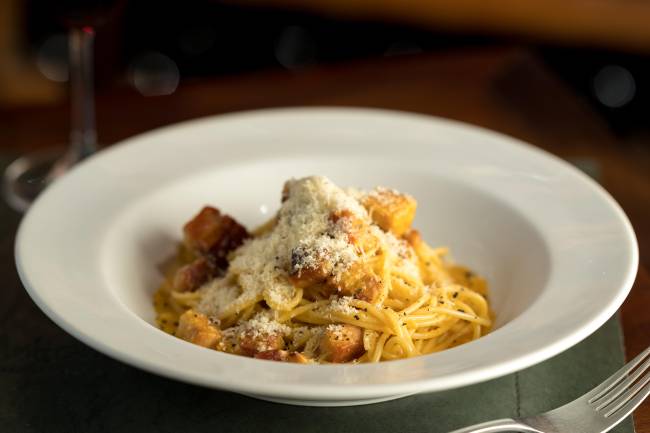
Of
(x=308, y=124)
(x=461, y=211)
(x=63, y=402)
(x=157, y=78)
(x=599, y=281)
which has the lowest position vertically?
(x=63, y=402)

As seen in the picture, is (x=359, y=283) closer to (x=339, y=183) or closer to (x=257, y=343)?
(x=257, y=343)

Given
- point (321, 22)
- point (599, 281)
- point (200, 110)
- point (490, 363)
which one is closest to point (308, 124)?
point (200, 110)

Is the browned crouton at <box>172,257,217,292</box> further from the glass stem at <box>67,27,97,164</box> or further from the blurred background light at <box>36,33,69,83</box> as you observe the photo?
the blurred background light at <box>36,33,69,83</box>

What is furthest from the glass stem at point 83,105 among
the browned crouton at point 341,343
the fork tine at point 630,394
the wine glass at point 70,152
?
the fork tine at point 630,394

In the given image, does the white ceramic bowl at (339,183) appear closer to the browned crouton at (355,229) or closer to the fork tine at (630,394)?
the fork tine at (630,394)

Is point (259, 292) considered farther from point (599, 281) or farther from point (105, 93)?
point (105, 93)

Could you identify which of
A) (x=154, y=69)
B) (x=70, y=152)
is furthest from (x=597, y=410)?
(x=154, y=69)
